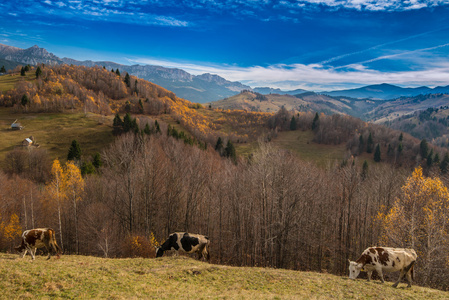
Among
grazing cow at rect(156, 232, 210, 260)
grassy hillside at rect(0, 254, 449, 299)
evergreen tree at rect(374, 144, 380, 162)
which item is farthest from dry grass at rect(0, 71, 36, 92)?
evergreen tree at rect(374, 144, 380, 162)

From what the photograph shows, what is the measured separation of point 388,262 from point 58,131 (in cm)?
10733

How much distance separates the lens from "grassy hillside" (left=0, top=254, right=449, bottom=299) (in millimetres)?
9414

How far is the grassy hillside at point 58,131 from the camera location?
74450mm

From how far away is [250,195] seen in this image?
3139cm

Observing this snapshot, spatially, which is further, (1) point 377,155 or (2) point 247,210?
(1) point 377,155

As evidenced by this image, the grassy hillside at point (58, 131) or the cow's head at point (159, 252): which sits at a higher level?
the grassy hillside at point (58, 131)

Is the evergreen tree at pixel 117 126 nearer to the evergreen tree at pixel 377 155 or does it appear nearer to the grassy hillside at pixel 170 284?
the grassy hillside at pixel 170 284

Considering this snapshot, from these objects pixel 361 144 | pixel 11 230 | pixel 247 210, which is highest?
pixel 361 144

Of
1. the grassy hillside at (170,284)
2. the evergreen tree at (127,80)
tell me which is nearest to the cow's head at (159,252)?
the grassy hillside at (170,284)

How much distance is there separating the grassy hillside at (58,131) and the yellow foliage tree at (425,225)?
8502 centimetres

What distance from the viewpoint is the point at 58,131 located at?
282 ft

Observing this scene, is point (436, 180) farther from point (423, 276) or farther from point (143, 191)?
point (143, 191)

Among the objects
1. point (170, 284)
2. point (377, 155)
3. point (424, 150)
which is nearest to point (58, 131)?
point (170, 284)

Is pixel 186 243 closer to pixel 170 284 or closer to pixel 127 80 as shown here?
pixel 170 284
